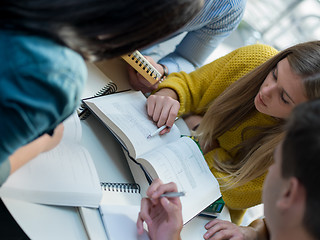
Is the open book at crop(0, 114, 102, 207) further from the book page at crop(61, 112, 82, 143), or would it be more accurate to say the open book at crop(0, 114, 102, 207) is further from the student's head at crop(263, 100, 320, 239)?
the student's head at crop(263, 100, 320, 239)

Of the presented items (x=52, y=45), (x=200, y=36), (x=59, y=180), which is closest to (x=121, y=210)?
(x=59, y=180)

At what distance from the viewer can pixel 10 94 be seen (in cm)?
33

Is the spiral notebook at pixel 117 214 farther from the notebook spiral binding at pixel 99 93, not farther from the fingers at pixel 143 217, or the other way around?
the notebook spiral binding at pixel 99 93

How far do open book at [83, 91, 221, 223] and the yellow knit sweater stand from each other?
157 millimetres

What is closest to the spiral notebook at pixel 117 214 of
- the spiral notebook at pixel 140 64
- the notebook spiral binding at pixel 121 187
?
the notebook spiral binding at pixel 121 187

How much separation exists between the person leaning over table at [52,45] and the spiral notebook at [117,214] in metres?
0.23

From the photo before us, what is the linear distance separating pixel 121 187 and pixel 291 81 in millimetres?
476

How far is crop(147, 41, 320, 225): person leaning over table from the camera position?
2.46 feet

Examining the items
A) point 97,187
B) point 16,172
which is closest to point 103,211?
point 97,187

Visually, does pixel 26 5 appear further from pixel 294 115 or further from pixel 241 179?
pixel 241 179

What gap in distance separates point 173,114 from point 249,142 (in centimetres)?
28

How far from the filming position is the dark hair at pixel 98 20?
332 mm

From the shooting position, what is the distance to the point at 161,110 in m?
0.80

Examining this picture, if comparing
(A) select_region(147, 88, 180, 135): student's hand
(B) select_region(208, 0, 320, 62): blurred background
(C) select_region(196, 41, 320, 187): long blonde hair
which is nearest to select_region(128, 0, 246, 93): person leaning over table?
(A) select_region(147, 88, 180, 135): student's hand
